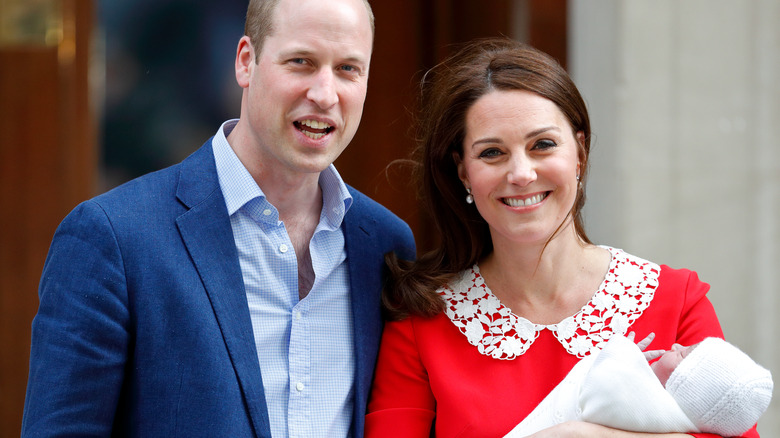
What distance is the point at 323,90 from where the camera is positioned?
2.00 meters

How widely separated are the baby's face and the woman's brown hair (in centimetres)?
49

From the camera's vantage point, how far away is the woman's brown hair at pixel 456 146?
220 centimetres

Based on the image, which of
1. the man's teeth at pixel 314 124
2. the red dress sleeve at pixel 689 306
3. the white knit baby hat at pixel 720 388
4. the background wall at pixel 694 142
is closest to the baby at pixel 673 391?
the white knit baby hat at pixel 720 388

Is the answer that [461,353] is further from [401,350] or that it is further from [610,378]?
[610,378]

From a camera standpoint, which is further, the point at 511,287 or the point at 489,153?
the point at 511,287

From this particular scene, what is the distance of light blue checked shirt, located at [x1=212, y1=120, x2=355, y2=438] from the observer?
1.98m

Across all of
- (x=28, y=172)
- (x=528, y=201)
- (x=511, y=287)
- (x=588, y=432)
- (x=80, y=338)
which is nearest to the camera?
(x=80, y=338)

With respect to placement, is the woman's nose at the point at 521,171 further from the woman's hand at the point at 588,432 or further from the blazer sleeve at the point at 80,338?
the blazer sleeve at the point at 80,338

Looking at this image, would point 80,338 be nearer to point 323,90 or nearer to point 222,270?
point 222,270

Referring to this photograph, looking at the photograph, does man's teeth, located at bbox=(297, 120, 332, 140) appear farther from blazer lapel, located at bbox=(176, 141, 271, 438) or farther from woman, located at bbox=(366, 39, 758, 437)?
woman, located at bbox=(366, 39, 758, 437)

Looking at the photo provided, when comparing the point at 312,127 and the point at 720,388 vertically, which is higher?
the point at 312,127

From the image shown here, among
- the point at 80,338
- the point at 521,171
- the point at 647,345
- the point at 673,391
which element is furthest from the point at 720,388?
the point at 80,338

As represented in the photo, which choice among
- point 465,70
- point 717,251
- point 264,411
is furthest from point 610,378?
point 717,251

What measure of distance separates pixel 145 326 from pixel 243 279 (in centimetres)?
26
